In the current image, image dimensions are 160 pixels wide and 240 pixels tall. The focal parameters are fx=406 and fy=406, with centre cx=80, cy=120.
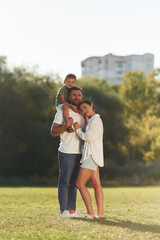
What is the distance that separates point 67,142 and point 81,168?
55cm

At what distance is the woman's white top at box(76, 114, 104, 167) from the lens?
286 inches

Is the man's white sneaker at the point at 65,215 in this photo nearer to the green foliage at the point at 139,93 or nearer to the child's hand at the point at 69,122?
the child's hand at the point at 69,122

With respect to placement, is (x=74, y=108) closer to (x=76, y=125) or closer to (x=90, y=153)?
(x=76, y=125)

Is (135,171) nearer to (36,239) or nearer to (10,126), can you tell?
(10,126)

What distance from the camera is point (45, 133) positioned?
31219mm

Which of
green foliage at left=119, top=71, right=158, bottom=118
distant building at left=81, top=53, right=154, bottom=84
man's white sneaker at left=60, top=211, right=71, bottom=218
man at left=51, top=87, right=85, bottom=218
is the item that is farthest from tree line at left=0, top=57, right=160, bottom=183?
distant building at left=81, top=53, right=154, bottom=84

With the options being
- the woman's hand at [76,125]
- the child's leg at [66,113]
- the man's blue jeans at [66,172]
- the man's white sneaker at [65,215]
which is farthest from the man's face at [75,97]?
the man's white sneaker at [65,215]

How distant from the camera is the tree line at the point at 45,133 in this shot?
30.7m

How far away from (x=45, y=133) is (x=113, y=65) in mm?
85305

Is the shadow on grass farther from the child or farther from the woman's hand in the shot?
the child

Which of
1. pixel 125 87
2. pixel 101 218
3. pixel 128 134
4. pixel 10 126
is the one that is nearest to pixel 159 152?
pixel 128 134

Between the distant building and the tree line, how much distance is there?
76.2 meters

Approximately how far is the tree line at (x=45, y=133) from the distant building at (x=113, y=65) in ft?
250

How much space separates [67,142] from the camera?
7516 millimetres
